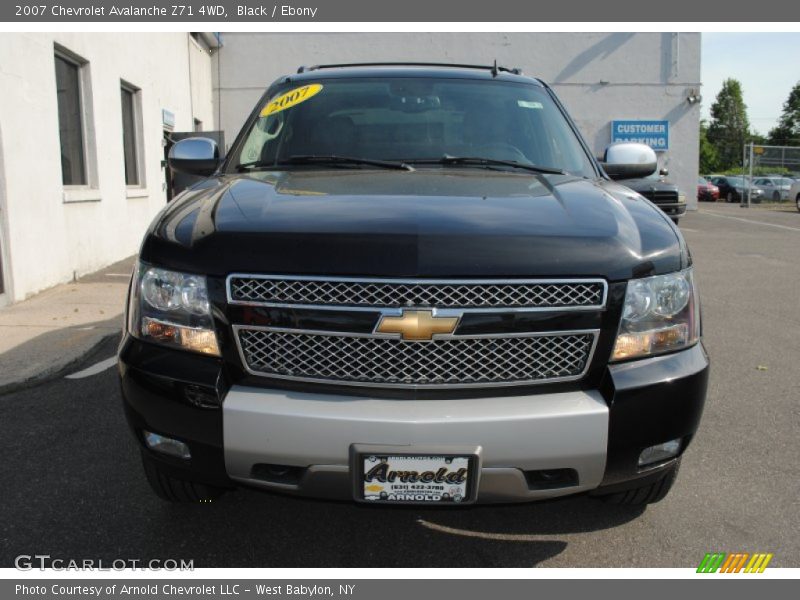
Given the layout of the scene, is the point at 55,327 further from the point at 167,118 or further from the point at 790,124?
the point at 790,124

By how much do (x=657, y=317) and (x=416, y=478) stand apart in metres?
0.90

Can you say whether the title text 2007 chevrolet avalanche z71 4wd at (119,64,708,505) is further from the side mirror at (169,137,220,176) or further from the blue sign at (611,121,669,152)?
the blue sign at (611,121,669,152)

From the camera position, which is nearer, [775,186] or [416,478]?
[416,478]

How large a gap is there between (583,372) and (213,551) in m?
1.45

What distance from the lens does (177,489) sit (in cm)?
265

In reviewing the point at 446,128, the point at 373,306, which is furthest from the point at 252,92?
the point at 373,306

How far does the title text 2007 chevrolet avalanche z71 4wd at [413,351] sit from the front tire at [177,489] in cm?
23

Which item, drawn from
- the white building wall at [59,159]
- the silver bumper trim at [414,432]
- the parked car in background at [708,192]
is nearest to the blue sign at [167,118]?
the white building wall at [59,159]

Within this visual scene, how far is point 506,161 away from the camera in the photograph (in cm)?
328

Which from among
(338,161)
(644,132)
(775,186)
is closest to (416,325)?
(338,161)

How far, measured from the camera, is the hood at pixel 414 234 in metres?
2.16

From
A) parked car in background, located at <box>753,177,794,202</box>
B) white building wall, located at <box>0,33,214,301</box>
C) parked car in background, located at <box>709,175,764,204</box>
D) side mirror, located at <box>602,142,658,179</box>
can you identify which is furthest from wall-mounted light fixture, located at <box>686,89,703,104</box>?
side mirror, located at <box>602,142,658,179</box>

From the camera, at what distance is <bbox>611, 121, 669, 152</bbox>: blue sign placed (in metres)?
23.6

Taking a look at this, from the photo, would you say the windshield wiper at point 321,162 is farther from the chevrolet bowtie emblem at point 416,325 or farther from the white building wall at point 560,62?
the white building wall at point 560,62
